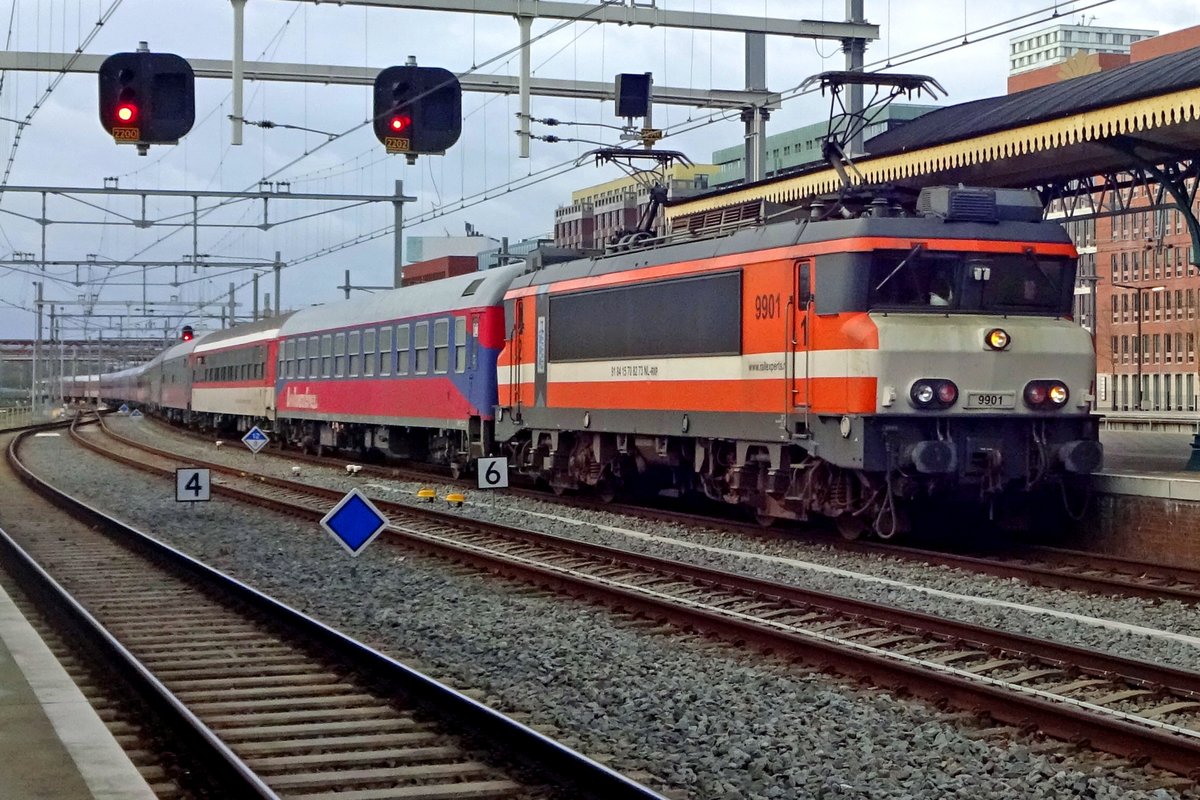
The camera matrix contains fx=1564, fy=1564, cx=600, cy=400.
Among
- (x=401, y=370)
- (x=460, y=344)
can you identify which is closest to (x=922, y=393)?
(x=460, y=344)

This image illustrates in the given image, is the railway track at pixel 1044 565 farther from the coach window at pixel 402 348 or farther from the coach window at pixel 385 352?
the coach window at pixel 385 352

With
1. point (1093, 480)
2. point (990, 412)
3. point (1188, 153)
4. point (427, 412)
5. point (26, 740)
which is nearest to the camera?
point (26, 740)

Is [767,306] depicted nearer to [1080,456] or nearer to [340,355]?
[1080,456]

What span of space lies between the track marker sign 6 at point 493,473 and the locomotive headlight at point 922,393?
23.8ft

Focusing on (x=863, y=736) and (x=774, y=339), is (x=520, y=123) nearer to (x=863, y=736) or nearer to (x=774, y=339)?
(x=774, y=339)

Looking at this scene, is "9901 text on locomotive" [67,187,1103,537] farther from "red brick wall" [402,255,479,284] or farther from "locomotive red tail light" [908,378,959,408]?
"red brick wall" [402,255,479,284]

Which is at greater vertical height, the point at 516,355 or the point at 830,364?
the point at 516,355

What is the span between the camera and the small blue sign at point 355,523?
1559 cm

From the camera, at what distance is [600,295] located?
2092cm

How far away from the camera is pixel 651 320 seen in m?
19.5

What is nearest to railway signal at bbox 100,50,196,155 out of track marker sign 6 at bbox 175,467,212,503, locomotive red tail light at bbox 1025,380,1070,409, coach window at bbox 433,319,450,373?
track marker sign 6 at bbox 175,467,212,503

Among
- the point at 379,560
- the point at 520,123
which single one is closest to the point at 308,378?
the point at 520,123

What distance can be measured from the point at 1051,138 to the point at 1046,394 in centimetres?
328

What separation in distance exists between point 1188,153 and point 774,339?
573 cm
